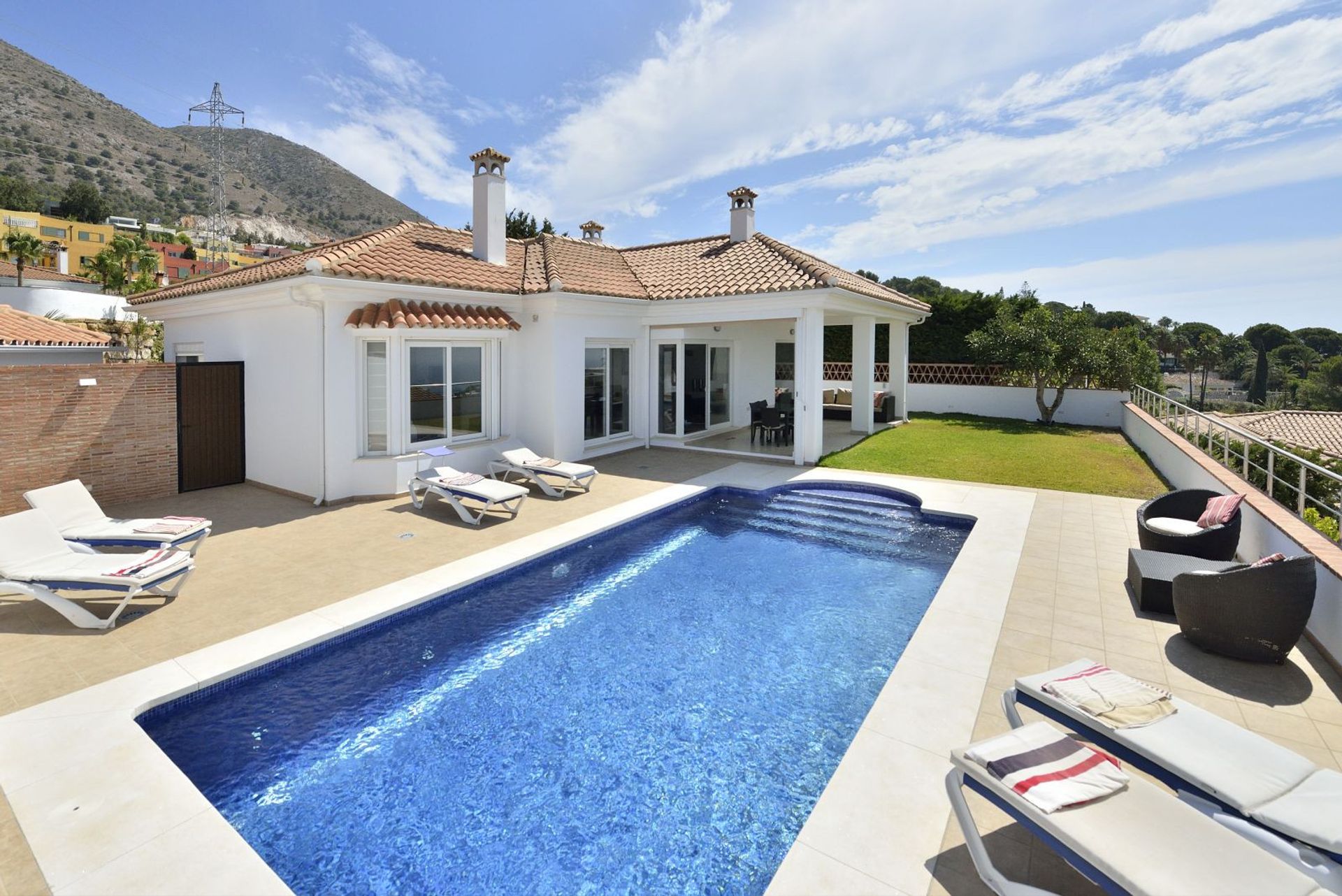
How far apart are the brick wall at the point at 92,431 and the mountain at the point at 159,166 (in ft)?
420

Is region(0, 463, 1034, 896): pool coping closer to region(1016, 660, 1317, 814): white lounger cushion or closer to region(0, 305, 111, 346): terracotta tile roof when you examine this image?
region(1016, 660, 1317, 814): white lounger cushion

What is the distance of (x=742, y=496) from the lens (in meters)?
14.1

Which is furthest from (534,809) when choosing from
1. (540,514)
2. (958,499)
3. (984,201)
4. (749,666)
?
(984,201)

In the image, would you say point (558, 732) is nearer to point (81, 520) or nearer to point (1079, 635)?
point (1079, 635)

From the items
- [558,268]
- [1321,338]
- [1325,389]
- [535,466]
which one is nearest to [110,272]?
[558,268]

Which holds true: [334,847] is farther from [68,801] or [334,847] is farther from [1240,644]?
[1240,644]

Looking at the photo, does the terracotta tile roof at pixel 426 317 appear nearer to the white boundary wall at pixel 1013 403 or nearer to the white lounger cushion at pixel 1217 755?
the white lounger cushion at pixel 1217 755

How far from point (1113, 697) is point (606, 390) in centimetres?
1486

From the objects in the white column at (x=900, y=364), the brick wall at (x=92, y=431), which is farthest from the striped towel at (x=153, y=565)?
the white column at (x=900, y=364)

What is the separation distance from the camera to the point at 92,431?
1234 cm

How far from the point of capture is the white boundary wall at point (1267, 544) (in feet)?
19.8

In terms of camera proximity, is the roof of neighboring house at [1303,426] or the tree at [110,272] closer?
the roof of neighboring house at [1303,426]

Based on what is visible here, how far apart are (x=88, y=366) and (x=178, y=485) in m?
2.84

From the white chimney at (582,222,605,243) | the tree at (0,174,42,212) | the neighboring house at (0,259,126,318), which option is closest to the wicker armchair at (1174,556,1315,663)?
the white chimney at (582,222,605,243)
